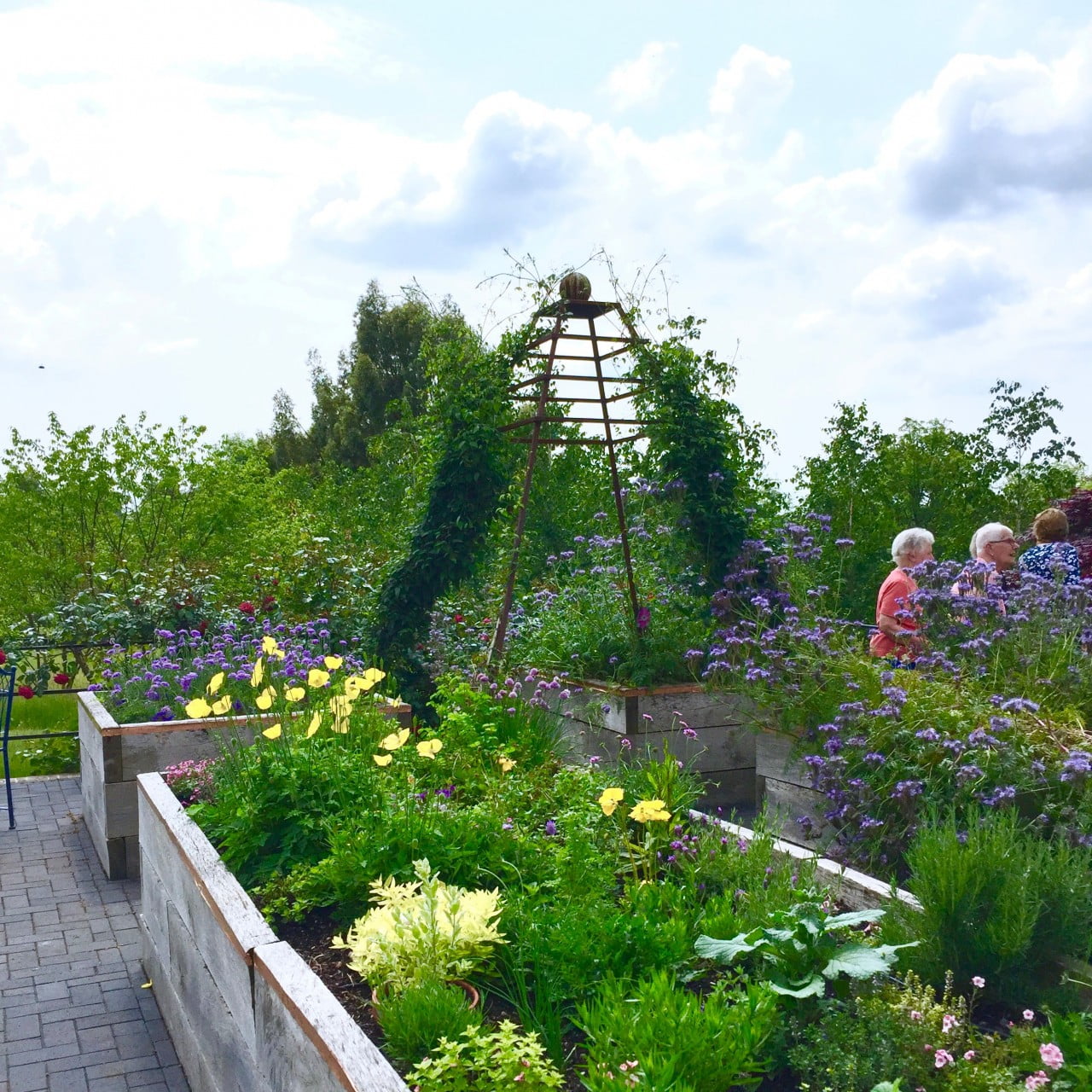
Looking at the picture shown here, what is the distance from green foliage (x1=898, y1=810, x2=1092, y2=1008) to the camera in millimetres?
2488

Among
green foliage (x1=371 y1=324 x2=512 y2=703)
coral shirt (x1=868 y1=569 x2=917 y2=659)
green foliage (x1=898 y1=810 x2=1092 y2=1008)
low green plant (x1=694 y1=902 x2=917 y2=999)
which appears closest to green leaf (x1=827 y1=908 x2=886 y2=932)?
low green plant (x1=694 y1=902 x2=917 y2=999)

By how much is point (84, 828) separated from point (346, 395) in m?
20.7

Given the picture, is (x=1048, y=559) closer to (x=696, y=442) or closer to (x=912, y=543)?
(x=912, y=543)

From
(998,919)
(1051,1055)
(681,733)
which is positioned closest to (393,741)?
(998,919)

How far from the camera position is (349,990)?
8.70 ft

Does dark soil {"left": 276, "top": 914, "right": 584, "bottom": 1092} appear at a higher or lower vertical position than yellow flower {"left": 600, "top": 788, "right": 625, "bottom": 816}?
lower

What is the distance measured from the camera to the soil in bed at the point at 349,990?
2242 millimetres

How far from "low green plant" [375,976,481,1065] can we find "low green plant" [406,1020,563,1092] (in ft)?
0.31

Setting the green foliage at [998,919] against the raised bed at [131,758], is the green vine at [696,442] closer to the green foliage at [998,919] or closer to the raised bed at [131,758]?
the raised bed at [131,758]

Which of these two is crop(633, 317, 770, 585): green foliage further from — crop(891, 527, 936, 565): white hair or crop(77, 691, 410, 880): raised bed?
crop(77, 691, 410, 880): raised bed

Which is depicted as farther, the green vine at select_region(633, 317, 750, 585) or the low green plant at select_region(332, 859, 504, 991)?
the green vine at select_region(633, 317, 750, 585)

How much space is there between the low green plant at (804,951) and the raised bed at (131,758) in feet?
10.2

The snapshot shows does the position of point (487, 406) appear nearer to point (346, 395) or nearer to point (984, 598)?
point (984, 598)

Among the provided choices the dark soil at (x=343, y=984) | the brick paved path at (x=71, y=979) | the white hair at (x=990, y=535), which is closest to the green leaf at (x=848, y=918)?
the dark soil at (x=343, y=984)
